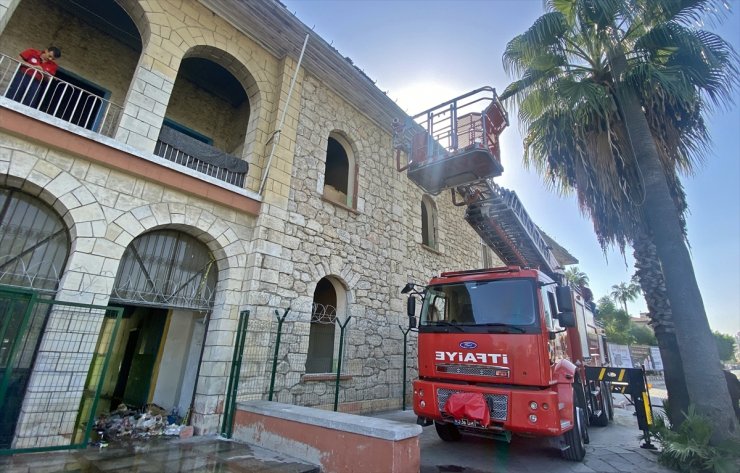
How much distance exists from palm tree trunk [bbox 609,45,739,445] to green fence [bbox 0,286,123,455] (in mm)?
8646

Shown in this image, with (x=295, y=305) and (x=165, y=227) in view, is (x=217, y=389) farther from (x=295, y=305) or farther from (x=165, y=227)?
(x=165, y=227)

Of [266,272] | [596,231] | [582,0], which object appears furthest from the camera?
[596,231]

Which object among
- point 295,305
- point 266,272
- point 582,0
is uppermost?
point 582,0

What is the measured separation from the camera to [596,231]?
8281mm

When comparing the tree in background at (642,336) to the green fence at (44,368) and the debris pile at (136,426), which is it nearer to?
the debris pile at (136,426)

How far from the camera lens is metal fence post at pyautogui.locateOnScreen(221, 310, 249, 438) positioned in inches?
216

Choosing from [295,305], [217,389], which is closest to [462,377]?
[295,305]

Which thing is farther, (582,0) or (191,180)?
(582,0)

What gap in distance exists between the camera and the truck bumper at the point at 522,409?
430 centimetres

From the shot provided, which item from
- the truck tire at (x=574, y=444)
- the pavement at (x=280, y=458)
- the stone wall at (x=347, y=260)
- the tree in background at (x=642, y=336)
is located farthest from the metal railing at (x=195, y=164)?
the tree in background at (x=642, y=336)

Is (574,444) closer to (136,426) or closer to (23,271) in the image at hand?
(136,426)

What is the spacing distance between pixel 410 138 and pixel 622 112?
445cm

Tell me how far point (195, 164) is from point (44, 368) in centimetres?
381

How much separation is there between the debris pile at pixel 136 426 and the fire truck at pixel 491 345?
3.93m
